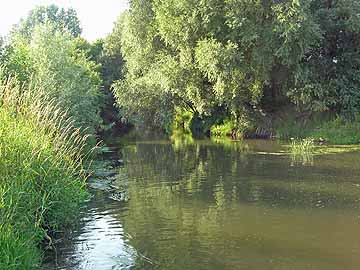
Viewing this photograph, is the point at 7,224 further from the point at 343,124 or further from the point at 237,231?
the point at 343,124

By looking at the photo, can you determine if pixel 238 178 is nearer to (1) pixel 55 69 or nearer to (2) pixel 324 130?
(1) pixel 55 69

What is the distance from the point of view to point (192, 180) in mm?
18531

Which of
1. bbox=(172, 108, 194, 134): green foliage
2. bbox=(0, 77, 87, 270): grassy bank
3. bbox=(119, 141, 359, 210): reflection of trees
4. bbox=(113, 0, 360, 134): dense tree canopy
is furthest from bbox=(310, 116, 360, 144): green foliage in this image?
bbox=(0, 77, 87, 270): grassy bank

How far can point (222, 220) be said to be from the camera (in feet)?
40.3

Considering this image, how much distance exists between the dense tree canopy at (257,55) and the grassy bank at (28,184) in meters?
22.7

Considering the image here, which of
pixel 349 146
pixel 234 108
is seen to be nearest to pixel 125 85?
pixel 234 108

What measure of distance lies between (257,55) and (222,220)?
22.1 m

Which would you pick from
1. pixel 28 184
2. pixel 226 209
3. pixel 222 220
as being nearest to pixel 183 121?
pixel 226 209

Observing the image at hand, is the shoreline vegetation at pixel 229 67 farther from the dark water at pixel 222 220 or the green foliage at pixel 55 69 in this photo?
the dark water at pixel 222 220

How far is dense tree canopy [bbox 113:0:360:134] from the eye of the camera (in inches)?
1277

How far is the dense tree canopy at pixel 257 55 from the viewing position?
3244 cm

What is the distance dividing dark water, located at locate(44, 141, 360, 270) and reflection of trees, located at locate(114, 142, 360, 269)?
0.02m

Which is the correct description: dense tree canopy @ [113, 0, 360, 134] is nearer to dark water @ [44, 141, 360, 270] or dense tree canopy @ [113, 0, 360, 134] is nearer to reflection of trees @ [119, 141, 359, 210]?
reflection of trees @ [119, 141, 359, 210]

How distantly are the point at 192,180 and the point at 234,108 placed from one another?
17420 millimetres
